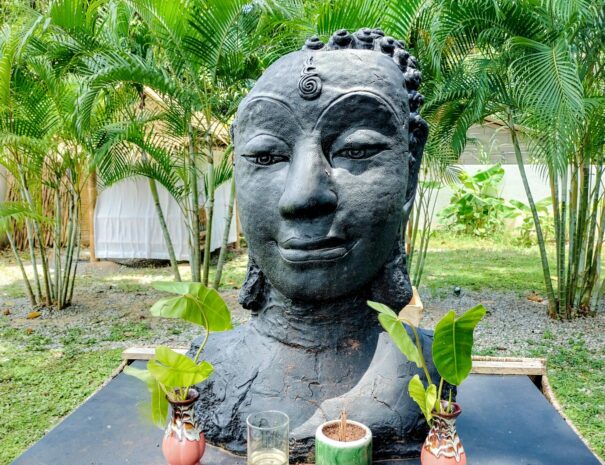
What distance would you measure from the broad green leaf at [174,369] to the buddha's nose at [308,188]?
58 cm

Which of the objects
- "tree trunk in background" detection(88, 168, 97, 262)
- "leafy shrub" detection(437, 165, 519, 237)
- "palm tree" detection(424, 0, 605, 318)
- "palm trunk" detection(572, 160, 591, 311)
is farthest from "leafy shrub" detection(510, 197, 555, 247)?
"tree trunk in background" detection(88, 168, 97, 262)

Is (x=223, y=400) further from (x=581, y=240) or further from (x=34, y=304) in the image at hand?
(x=34, y=304)

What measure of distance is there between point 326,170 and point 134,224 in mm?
6671

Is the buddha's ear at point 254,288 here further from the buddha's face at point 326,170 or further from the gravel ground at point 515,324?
the gravel ground at point 515,324

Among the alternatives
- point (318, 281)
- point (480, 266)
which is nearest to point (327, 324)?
point (318, 281)

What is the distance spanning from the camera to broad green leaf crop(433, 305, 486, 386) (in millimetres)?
1686

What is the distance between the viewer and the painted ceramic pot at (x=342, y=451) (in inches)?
68.7

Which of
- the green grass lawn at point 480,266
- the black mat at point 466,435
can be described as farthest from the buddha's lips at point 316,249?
the green grass lawn at point 480,266

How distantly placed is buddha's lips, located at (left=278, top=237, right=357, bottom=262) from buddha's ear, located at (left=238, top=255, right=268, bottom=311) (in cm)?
34

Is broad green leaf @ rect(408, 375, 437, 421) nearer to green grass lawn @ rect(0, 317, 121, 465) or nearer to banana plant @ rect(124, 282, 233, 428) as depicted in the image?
banana plant @ rect(124, 282, 233, 428)

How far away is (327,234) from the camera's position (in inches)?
76.6

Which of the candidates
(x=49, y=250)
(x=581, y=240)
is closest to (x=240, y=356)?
(x=581, y=240)

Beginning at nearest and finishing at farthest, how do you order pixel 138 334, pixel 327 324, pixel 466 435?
pixel 327 324, pixel 466 435, pixel 138 334

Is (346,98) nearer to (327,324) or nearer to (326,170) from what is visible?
(326,170)
